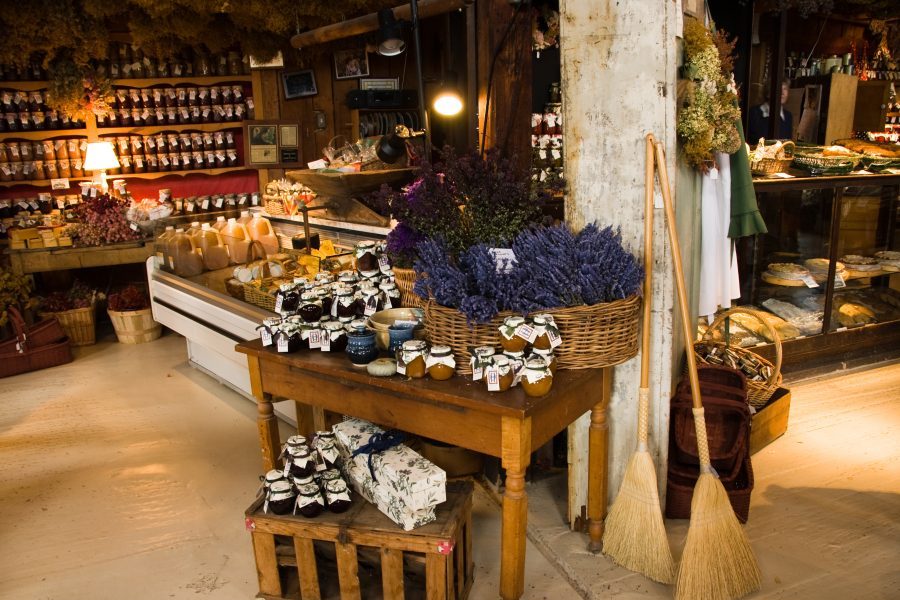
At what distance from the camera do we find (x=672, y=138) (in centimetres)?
267

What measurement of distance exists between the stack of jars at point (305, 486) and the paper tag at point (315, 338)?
0.36m

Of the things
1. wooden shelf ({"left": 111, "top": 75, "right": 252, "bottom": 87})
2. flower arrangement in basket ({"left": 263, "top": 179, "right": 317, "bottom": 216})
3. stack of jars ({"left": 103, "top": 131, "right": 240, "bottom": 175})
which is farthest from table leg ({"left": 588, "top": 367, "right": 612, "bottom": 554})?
wooden shelf ({"left": 111, "top": 75, "right": 252, "bottom": 87})

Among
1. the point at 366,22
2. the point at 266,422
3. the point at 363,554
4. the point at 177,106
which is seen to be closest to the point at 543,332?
the point at 363,554

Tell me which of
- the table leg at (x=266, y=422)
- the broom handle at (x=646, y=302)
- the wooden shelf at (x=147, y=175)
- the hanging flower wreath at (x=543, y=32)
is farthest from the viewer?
the wooden shelf at (x=147, y=175)

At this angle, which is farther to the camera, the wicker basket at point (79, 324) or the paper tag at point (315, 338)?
the wicker basket at point (79, 324)

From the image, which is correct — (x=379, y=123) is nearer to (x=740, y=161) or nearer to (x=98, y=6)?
(x=98, y=6)

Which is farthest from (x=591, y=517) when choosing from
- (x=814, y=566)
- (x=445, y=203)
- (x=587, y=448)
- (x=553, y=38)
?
(x=553, y=38)

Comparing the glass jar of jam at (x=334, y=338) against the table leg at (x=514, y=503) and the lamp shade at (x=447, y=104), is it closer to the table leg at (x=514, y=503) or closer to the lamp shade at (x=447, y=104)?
the table leg at (x=514, y=503)

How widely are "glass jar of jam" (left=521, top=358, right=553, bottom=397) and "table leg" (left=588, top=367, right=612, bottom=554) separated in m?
0.52

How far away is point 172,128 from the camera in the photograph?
23.3ft

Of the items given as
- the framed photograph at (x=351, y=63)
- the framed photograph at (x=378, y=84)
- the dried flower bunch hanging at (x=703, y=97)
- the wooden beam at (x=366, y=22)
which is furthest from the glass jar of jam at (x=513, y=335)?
the framed photograph at (x=351, y=63)

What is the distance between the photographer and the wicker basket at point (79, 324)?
606 centimetres

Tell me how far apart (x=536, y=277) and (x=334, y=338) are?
807 millimetres

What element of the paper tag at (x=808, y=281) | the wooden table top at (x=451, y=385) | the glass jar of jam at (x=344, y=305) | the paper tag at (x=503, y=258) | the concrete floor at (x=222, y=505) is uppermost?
the paper tag at (x=503, y=258)
